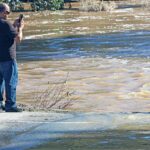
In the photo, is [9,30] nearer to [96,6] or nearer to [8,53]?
[8,53]

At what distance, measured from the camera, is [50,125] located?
32.0 ft

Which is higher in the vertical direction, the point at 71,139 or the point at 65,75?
the point at 71,139

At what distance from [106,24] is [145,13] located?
8.58 meters

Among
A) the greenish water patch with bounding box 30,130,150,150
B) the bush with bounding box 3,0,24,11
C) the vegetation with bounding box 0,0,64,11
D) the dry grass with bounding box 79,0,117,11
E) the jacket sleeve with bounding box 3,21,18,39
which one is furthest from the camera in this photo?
the vegetation with bounding box 0,0,64,11

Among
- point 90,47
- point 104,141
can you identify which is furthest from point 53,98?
point 90,47

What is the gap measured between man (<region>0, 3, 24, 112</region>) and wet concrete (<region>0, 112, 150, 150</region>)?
1.27 feet

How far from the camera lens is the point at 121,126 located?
31.7ft

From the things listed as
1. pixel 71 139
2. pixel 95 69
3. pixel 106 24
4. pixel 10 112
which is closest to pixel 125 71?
pixel 95 69

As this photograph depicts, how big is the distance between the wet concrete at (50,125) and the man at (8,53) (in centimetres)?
39

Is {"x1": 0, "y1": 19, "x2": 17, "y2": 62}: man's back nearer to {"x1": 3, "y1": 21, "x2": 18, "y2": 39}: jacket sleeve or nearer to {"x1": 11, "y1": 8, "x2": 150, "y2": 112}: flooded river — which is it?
{"x1": 3, "y1": 21, "x2": 18, "y2": 39}: jacket sleeve

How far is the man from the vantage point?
10680mm

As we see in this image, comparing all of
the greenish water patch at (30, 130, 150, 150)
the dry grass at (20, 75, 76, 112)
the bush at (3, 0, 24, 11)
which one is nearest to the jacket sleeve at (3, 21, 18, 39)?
the dry grass at (20, 75, 76, 112)

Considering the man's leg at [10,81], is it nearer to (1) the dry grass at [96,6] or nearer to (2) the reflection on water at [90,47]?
(2) the reflection on water at [90,47]

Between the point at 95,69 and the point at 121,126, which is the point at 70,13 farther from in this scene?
the point at 121,126
